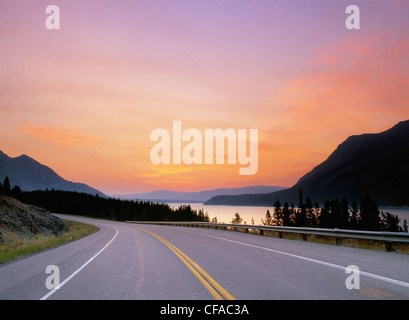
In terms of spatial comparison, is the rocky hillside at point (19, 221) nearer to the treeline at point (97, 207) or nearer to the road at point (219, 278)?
the road at point (219, 278)

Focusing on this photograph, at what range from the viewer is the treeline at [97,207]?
12950 centimetres

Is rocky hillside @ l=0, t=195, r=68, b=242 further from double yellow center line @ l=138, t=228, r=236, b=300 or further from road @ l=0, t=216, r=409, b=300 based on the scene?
double yellow center line @ l=138, t=228, r=236, b=300

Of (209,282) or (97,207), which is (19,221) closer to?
(209,282)

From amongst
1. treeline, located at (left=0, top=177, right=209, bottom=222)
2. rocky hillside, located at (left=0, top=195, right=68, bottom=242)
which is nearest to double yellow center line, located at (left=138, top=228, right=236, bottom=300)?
rocky hillside, located at (left=0, top=195, right=68, bottom=242)

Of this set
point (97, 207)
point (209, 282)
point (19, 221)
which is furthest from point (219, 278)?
point (97, 207)

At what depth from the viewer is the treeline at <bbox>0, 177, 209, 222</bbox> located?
129500 millimetres

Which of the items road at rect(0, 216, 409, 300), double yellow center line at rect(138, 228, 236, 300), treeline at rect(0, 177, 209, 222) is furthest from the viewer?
treeline at rect(0, 177, 209, 222)

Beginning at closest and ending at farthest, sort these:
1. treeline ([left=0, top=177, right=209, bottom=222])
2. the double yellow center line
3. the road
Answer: the double yellow center line → the road → treeline ([left=0, top=177, right=209, bottom=222])

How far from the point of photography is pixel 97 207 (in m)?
133

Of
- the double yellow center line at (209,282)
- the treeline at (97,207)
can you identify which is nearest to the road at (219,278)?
the double yellow center line at (209,282)

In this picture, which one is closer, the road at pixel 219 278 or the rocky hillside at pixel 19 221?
the road at pixel 219 278

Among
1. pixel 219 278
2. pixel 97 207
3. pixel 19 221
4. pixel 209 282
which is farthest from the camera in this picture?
pixel 97 207

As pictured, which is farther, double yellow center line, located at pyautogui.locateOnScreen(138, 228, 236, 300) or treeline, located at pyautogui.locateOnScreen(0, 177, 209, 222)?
treeline, located at pyautogui.locateOnScreen(0, 177, 209, 222)
